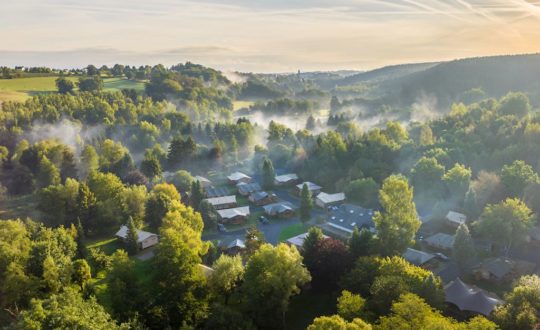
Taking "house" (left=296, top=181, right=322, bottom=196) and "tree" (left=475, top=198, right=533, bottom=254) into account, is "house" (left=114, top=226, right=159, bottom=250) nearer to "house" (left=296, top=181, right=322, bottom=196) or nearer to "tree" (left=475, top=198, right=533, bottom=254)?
"house" (left=296, top=181, right=322, bottom=196)

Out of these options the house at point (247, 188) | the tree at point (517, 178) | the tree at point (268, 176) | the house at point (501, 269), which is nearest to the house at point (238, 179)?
the house at point (247, 188)

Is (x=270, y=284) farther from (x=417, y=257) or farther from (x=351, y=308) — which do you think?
(x=417, y=257)

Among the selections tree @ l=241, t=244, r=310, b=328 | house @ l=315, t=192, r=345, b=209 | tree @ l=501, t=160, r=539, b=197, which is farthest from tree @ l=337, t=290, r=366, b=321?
tree @ l=501, t=160, r=539, b=197

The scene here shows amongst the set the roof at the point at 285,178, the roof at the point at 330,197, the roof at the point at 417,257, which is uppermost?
the roof at the point at 285,178

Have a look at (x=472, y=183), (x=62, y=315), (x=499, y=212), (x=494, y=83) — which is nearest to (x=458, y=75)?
(x=494, y=83)

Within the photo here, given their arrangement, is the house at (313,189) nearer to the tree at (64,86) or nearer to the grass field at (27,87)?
the grass field at (27,87)

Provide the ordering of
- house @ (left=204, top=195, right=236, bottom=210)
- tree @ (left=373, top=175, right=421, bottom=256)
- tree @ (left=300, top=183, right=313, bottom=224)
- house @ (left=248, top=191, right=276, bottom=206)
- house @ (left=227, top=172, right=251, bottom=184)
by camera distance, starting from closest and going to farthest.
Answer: tree @ (left=373, top=175, right=421, bottom=256)
tree @ (left=300, top=183, right=313, bottom=224)
house @ (left=204, top=195, right=236, bottom=210)
house @ (left=248, top=191, right=276, bottom=206)
house @ (left=227, top=172, right=251, bottom=184)
